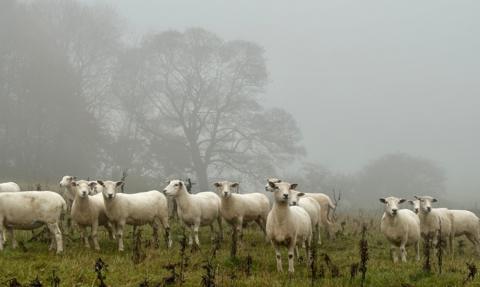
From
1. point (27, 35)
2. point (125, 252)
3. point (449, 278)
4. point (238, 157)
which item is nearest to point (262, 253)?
point (125, 252)

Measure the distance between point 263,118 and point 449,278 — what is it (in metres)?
33.2

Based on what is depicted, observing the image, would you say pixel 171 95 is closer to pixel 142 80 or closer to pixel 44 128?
pixel 142 80

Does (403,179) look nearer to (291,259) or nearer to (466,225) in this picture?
(466,225)

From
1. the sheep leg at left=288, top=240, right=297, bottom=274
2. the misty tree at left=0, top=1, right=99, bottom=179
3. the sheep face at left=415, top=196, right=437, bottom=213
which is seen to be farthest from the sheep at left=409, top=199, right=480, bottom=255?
the misty tree at left=0, top=1, right=99, bottom=179

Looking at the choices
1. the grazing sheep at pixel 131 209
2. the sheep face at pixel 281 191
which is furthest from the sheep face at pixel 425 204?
the grazing sheep at pixel 131 209

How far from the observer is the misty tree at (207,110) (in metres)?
42.3

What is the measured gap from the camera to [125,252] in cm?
1285

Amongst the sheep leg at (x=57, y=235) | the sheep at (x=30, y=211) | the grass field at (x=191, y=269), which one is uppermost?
the sheep at (x=30, y=211)

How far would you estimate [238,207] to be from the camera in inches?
635

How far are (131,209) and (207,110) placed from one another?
29.2 meters

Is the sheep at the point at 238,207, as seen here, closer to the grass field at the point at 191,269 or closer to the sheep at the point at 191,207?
the sheep at the point at 191,207

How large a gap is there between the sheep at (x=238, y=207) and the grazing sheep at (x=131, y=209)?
6.32 ft

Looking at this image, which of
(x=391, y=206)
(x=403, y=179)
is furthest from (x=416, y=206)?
(x=403, y=179)

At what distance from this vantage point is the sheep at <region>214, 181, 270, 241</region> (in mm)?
15875
